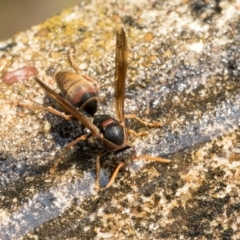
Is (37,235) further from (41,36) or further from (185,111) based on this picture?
(41,36)

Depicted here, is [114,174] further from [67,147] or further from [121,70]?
[121,70]

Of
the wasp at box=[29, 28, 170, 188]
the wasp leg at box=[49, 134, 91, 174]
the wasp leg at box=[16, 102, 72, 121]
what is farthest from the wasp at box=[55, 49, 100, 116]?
the wasp leg at box=[49, 134, 91, 174]

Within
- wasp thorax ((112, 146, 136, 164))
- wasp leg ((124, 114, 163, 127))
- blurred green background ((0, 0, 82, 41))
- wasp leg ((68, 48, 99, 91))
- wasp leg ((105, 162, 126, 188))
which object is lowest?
wasp leg ((105, 162, 126, 188))

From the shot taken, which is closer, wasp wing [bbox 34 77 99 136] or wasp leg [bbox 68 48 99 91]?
wasp wing [bbox 34 77 99 136]

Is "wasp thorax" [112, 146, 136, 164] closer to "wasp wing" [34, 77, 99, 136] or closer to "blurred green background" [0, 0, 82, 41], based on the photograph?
"wasp wing" [34, 77, 99, 136]

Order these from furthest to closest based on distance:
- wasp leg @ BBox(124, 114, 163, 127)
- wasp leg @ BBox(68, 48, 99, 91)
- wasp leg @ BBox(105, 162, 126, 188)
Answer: wasp leg @ BBox(68, 48, 99, 91) → wasp leg @ BBox(124, 114, 163, 127) → wasp leg @ BBox(105, 162, 126, 188)

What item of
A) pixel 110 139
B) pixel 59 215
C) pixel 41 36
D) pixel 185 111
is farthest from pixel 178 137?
pixel 41 36

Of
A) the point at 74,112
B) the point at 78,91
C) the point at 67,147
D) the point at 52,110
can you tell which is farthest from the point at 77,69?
the point at 67,147

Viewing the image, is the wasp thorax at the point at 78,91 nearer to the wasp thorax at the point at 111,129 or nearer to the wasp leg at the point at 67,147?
the wasp thorax at the point at 111,129
